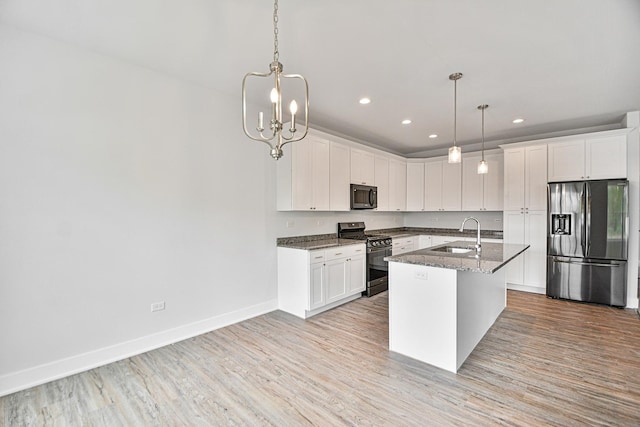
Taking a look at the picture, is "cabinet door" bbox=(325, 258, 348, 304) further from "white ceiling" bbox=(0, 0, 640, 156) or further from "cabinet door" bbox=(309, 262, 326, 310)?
"white ceiling" bbox=(0, 0, 640, 156)

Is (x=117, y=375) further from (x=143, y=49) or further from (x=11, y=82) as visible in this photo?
(x=143, y=49)

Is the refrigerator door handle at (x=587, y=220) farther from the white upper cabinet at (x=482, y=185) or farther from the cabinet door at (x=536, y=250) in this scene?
the white upper cabinet at (x=482, y=185)

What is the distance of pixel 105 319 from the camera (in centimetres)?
274

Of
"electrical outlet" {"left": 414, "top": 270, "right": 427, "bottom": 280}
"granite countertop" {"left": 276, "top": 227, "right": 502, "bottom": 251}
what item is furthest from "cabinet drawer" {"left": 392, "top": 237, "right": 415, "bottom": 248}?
"electrical outlet" {"left": 414, "top": 270, "right": 427, "bottom": 280}

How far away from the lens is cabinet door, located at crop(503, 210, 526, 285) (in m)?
4.99

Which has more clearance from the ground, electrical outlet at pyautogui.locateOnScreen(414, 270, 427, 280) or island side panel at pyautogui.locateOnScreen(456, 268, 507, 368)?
electrical outlet at pyautogui.locateOnScreen(414, 270, 427, 280)

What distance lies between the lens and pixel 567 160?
4637 millimetres

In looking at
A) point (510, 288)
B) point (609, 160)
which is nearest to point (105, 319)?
point (510, 288)

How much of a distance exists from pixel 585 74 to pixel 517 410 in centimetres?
324

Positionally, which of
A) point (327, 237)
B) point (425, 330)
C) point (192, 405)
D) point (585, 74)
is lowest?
point (192, 405)

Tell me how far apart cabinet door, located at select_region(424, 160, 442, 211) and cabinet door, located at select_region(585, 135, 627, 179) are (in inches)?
91.1

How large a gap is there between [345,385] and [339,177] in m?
3.09

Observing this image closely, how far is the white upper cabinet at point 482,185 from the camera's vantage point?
554 cm

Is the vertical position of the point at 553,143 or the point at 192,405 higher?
the point at 553,143
